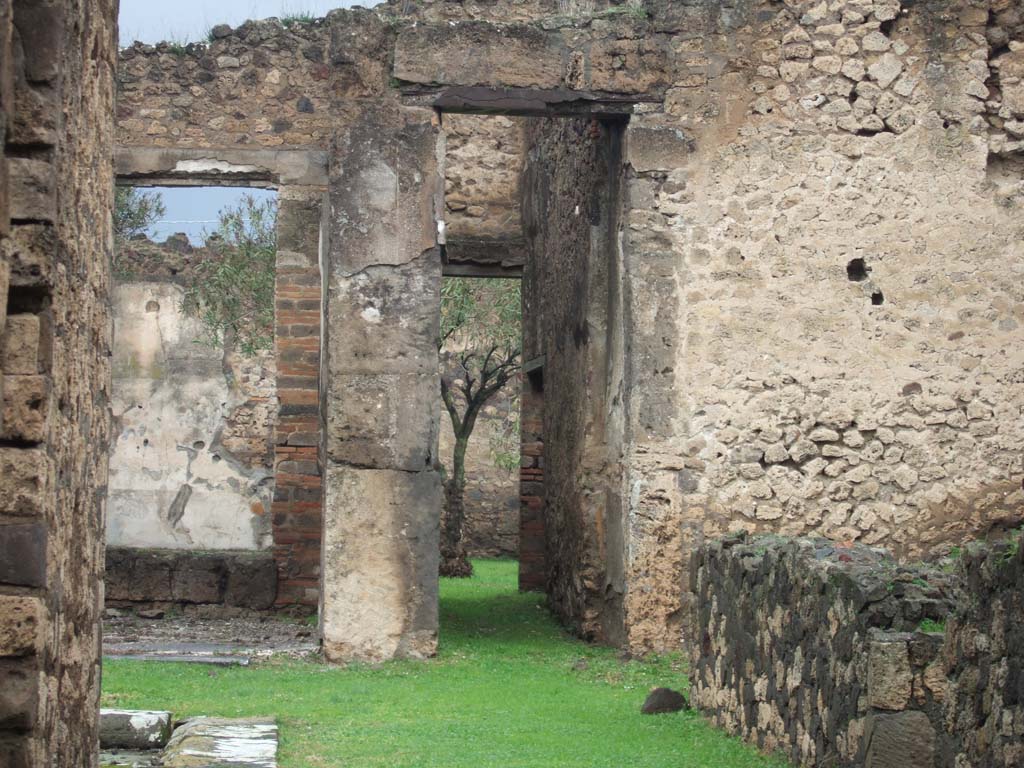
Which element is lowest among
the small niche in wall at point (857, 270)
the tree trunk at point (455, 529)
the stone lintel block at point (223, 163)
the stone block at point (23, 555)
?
the tree trunk at point (455, 529)

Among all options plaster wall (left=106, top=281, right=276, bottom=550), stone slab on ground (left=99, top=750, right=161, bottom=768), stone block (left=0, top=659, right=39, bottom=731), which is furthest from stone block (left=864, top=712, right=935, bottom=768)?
plaster wall (left=106, top=281, right=276, bottom=550)

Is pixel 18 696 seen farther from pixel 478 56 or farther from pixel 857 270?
pixel 857 270

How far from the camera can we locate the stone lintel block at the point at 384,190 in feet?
31.9

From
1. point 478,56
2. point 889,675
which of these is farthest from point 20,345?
point 478,56

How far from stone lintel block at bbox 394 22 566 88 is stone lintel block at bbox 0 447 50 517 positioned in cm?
679

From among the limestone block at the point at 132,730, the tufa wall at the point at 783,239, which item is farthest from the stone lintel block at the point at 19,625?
the tufa wall at the point at 783,239

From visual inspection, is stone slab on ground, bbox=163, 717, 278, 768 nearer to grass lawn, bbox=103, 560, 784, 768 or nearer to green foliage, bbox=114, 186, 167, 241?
grass lawn, bbox=103, 560, 784, 768

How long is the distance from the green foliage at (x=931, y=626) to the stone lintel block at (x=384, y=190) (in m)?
5.44

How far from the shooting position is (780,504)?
992cm

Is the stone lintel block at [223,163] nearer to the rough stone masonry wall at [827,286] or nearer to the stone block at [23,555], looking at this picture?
the rough stone masonry wall at [827,286]

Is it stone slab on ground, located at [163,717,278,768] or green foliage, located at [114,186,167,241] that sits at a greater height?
green foliage, located at [114,186,167,241]

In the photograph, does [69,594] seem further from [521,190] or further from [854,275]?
[521,190]

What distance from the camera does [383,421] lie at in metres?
9.59

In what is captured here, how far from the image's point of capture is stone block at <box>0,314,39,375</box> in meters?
3.52
